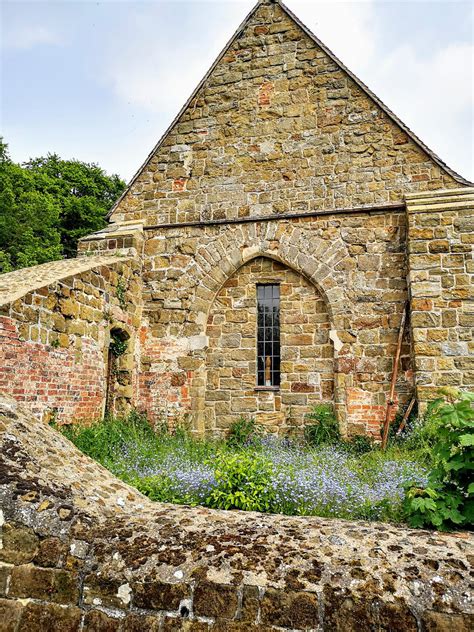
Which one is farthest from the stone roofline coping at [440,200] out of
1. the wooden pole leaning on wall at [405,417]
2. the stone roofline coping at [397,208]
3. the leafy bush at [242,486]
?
the leafy bush at [242,486]

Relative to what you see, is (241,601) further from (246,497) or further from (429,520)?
(246,497)

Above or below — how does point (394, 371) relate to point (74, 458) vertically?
above

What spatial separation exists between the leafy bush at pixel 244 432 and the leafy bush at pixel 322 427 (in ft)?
3.21

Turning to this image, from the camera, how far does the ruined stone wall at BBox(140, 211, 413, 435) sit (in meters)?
9.17

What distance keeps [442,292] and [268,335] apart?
11.2 ft

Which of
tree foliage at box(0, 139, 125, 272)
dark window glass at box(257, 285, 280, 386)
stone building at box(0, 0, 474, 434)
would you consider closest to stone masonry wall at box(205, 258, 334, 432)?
stone building at box(0, 0, 474, 434)

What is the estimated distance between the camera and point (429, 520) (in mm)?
2914

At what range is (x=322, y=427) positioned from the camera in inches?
360

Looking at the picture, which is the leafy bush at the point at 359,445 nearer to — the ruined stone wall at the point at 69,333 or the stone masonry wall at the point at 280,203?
the stone masonry wall at the point at 280,203

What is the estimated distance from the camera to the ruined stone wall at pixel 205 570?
6.21ft

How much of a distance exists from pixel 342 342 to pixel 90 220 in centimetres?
2157

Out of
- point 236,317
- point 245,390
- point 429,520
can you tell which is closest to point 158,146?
point 236,317

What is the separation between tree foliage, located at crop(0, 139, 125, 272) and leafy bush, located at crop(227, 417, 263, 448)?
39.3ft

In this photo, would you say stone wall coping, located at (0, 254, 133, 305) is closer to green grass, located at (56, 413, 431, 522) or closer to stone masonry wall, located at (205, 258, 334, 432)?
green grass, located at (56, 413, 431, 522)
